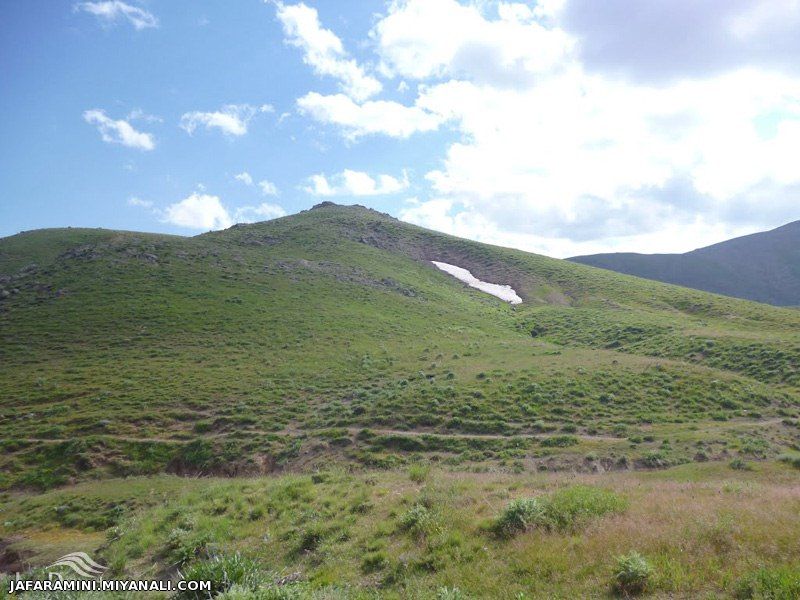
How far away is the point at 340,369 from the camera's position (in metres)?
37.6

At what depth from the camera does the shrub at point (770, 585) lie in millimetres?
5980

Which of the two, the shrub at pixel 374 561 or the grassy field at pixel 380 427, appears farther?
the shrub at pixel 374 561

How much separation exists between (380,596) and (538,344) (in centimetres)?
4153

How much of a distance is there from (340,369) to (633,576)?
31961 millimetres

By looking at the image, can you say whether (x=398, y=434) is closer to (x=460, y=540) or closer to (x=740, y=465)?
(x=740, y=465)

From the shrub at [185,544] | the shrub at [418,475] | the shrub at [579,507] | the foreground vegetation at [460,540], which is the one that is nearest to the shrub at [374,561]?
the foreground vegetation at [460,540]

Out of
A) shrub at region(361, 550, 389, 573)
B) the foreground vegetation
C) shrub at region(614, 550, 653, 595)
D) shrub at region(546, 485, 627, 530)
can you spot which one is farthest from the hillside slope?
shrub at region(614, 550, 653, 595)

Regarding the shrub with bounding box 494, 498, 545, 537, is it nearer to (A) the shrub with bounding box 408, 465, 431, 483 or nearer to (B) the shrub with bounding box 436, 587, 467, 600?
(B) the shrub with bounding box 436, 587, 467, 600

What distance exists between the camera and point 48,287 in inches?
2080

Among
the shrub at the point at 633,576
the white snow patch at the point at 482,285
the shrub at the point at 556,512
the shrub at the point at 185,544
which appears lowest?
the shrub at the point at 185,544

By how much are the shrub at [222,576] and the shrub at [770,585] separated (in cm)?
757

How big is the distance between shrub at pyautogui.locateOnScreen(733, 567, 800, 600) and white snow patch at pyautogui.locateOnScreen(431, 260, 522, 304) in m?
67.9

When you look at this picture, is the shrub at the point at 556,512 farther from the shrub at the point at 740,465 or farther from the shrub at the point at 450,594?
the shrub at the point at 740,465

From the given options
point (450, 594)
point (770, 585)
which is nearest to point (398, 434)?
point (450, 594)
